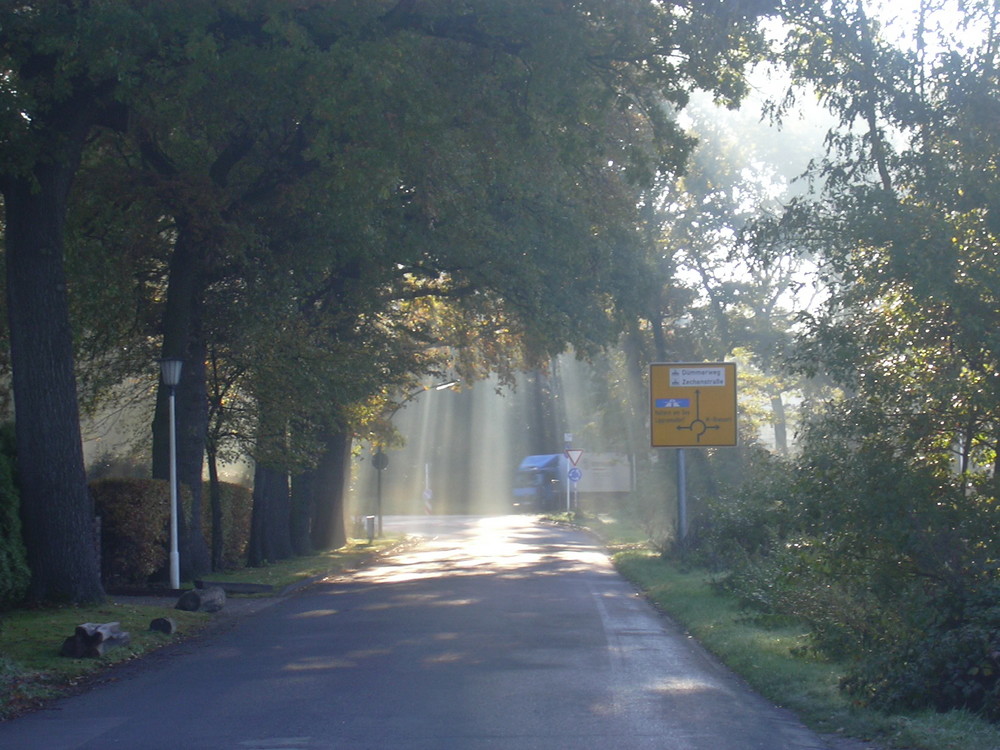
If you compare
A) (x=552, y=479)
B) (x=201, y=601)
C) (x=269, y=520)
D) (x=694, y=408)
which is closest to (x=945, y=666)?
(x=201, y=601)

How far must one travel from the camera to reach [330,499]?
32.0m

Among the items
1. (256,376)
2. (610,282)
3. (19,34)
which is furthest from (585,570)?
(19,34)

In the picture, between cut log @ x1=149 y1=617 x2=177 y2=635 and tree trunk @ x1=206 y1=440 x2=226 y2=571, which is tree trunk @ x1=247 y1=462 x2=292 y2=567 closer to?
tree trunk @ x1=206 y1=440 x2=226 y2=571

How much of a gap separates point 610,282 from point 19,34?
14.1 metres

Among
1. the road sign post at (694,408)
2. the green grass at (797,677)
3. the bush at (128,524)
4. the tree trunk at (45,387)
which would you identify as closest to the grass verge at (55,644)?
the tree trunk at (45,387)

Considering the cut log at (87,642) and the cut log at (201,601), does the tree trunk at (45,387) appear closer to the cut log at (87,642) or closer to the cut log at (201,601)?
the cut log at (201,601)

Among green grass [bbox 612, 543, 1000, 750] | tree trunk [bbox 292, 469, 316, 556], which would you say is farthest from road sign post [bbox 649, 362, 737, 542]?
tree trunk [bbox 292, 469, 316, 556]

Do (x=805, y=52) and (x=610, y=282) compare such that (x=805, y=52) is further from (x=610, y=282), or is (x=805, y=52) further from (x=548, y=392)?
(x=548, y=392)

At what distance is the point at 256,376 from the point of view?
2042 centimetres

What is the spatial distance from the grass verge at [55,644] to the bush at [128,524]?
2.55 m

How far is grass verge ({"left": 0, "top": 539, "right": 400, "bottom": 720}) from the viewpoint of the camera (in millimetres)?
9398

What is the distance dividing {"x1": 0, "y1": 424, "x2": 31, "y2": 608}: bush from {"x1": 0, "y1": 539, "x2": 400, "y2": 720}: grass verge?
0.94 ft

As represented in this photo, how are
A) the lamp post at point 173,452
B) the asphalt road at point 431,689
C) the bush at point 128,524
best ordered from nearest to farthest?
the asphalt road at point 431,689 < the lamp post at point 173,452 < the bush at point 128,524

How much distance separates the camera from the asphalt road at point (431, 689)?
305 inches
